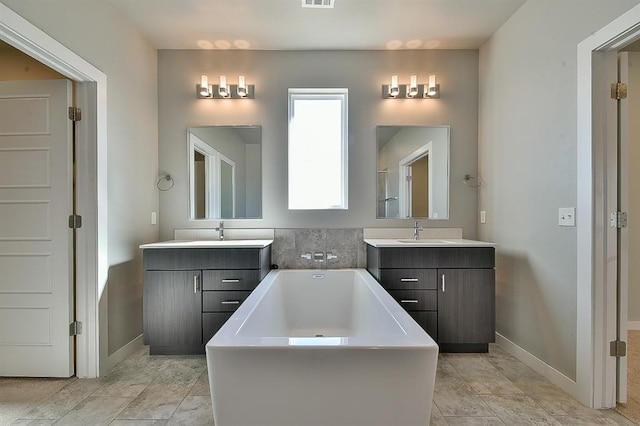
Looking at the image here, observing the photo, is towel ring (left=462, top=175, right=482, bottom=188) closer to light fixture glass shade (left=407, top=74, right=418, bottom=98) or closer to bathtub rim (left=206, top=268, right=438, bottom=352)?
light fixture glass shade (left=407, top=74, right=418, bottom=98)

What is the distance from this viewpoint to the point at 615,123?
6.29 feet

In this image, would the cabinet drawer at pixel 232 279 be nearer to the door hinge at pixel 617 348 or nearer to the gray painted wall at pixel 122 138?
the gray painted wall at pixel 122 138

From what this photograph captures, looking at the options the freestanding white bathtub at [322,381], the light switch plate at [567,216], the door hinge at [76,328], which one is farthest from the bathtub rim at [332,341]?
the door hinge at [76,328]

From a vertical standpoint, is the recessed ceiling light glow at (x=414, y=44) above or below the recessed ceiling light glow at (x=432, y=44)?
below

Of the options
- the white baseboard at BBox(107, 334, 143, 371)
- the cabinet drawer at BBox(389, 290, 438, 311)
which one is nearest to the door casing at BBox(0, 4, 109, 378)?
the white baseboard at BBox(107, 334, 143, 371)

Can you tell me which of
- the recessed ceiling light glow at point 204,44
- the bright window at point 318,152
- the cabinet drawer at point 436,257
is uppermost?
the recessed ceiling light glow at point 204,44

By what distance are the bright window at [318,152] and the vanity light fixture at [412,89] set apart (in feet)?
1.42

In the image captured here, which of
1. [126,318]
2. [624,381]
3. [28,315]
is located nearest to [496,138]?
[624,381]

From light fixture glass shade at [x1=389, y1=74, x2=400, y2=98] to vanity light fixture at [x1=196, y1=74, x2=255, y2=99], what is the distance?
127cm

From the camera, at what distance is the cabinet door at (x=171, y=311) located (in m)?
2.62

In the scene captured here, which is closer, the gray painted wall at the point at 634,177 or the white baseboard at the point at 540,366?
the white baseboard at the point at 540,366

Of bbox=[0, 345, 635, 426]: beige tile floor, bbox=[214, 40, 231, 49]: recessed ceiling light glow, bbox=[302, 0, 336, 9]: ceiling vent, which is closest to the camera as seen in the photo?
bbox=[0, 345, 635, 426]: beige tile floor

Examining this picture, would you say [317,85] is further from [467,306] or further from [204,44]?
[467,306]

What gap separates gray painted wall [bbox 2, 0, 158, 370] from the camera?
7.31 ft
